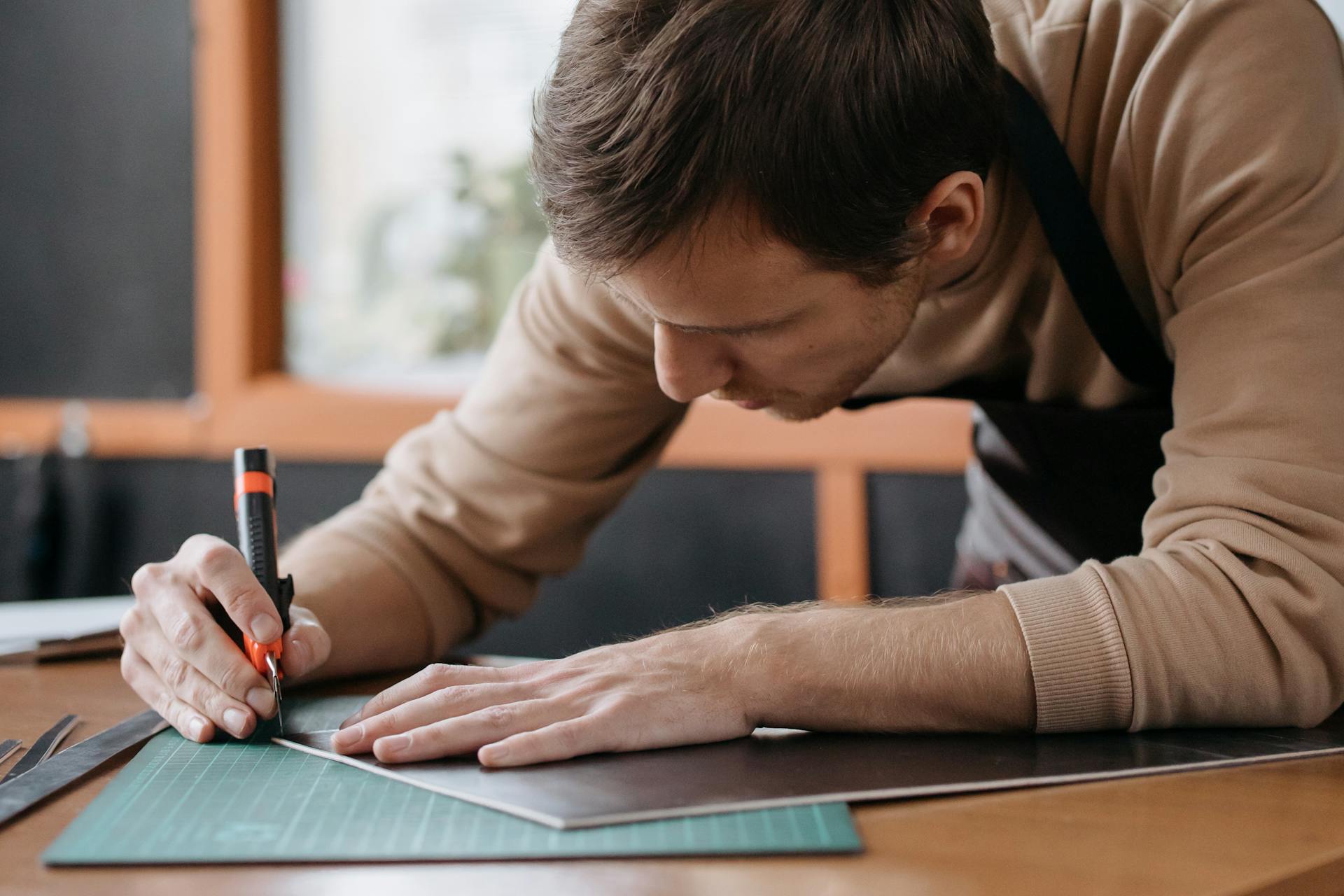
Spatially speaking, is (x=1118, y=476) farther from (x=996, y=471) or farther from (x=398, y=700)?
(x=398, y=700)

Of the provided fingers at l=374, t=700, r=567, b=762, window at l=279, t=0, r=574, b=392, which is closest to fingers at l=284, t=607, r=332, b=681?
fingers at l=374, t=700, r=567, b=762

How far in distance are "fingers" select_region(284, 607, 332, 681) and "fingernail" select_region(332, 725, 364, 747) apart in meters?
0.18

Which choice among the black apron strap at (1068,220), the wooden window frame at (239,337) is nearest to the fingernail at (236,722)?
the black apron strap at (1068,220)

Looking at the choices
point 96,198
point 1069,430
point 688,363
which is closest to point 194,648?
point 688,363

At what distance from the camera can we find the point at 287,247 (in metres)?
2.77

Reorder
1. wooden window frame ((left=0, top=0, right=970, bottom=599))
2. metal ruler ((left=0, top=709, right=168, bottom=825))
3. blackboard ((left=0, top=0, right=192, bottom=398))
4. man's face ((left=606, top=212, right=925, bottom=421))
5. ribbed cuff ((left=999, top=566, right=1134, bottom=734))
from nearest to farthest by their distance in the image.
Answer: metal ruler ((left=0, top=709, right=168, bottom=825)) < ribbed cuff ((left=999, top=566, right=1134, bottom=734)) < man's face ((left=606, top=212, right=925, bottom=421)) < wooden window frame ((left=0, top=0, right=970, bottom=599)) < blackboard ((left=0, top=0, right=192, bottom=398))

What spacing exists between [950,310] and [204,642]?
77 centimetres

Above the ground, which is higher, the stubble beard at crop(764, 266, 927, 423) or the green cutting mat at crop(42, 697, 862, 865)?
the stubble beard at crop(764, 266, 927, 423)

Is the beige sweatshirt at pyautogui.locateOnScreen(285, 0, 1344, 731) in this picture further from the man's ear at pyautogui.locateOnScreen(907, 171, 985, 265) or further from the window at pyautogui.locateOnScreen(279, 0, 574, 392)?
the window at pyautogui.locateOnScreen(279, 0, 574, 392)

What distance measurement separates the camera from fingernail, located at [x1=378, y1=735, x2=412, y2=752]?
2.62 feet

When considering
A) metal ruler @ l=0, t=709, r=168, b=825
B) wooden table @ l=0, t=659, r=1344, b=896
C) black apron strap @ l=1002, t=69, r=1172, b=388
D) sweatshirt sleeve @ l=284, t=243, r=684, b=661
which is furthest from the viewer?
sweatshirt sleeve @ l=284, t=243, r=684, b=661

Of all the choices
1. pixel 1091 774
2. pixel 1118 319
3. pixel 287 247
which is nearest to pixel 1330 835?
pixel 1091 774

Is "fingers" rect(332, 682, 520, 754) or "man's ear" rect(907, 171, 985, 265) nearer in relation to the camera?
"fingers" rect(332, 682, 520, 754)

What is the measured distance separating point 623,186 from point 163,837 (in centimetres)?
55
